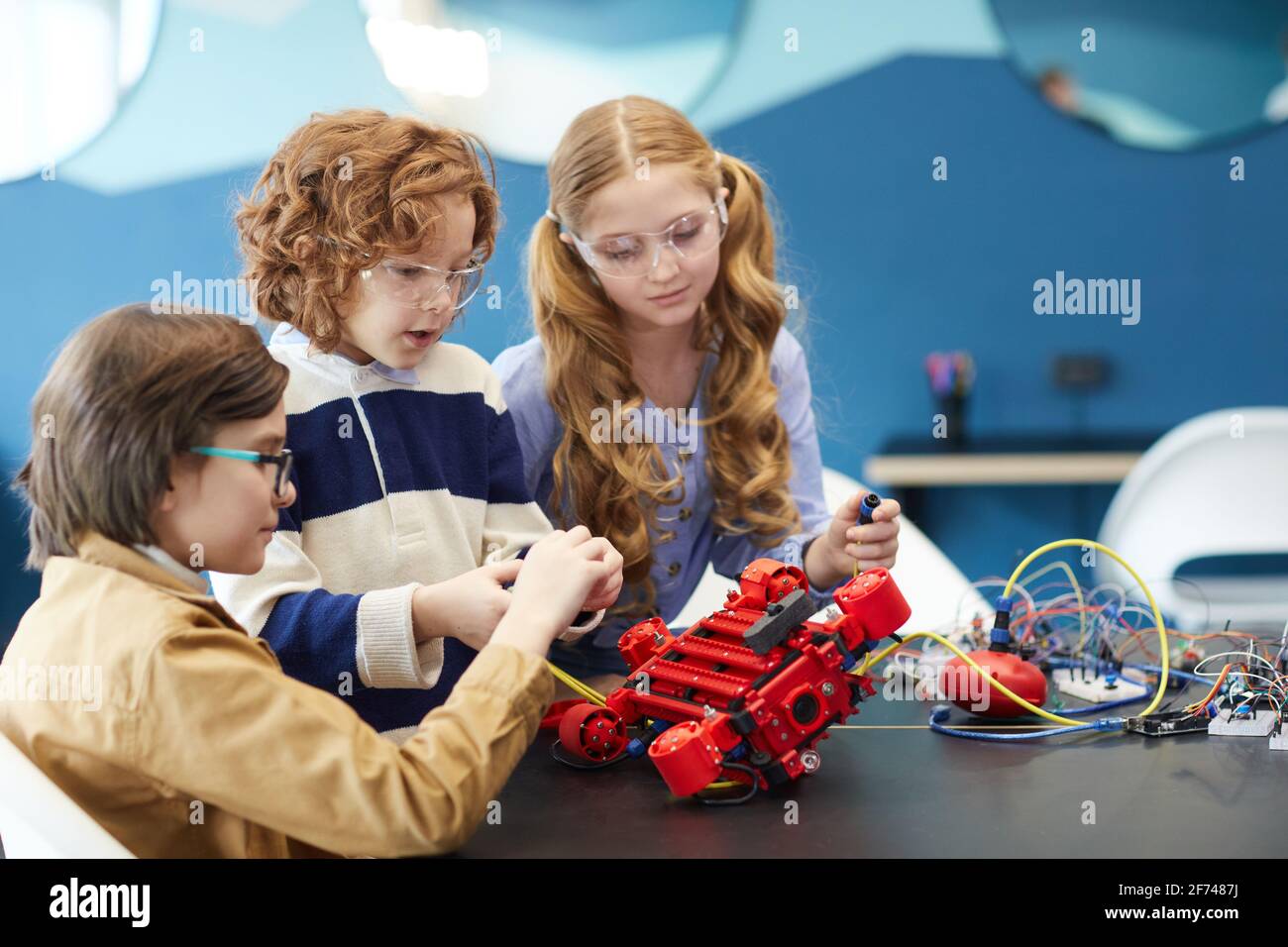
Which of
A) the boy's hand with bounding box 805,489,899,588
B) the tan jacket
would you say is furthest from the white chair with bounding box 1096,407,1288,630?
the tan jacket

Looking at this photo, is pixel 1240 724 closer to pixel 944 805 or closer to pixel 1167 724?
pixel 1167 724

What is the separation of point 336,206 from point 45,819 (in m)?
0.75

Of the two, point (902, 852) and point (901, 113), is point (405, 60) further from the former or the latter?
point (902, 852)

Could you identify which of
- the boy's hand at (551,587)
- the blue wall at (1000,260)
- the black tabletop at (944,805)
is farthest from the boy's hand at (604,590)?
the blue wall at (1000,260)

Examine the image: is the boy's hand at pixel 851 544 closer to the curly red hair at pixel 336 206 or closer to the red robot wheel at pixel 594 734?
the red robot wheel at pixel 594 734

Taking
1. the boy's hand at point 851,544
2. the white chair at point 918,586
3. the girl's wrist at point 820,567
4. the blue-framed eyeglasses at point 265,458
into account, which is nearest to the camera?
the blue-framed eyeglasses at point 265,458

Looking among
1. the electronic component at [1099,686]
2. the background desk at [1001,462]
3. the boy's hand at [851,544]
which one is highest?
the background desk at [1001,462]

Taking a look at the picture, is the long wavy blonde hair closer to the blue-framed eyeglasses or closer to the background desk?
the blue-framed eyeglasses

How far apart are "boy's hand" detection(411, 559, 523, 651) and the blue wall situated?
2.80 meters

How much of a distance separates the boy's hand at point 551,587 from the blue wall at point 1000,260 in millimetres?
2886

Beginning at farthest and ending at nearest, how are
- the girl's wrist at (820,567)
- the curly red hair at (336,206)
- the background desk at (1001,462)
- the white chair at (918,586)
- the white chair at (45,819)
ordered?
the background desk at (1001,462) < the white chair at (918,586) < the girl's wrist at (820,567) < the curly red hair at (336,206) < the white chair at (45,819)

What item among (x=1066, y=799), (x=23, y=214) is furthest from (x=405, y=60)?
(x=1066, y=799)

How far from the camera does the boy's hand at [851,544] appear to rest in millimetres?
1563
